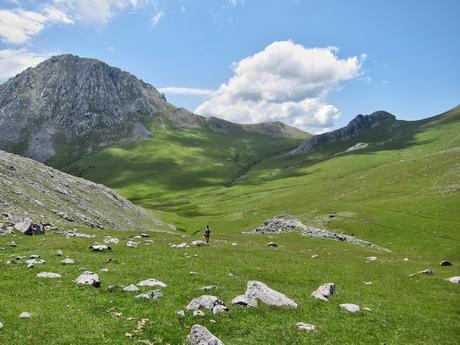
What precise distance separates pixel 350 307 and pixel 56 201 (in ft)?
203

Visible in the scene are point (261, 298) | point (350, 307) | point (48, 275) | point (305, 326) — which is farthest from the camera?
A: point (48, 275)

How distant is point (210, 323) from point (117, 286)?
8357mm

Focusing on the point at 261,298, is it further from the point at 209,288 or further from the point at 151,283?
the point at 151,283

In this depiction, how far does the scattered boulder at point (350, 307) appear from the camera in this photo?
28156 millimetres

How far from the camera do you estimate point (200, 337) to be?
798 inches

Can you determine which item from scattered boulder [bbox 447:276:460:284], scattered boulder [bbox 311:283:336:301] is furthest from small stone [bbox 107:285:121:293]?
scattered boulder [bbox 447:276:460:284]

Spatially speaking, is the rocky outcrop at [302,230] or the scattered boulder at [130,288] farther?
the rocky outcrop at [302,230]

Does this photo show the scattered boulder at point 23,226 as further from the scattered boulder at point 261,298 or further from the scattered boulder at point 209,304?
the scattered boulder at point 261,298

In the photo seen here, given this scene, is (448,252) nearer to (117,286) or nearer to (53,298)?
(117,286)

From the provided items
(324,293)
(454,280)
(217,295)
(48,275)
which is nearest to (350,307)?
(324,293)

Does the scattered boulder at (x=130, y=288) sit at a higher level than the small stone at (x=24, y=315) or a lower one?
lower

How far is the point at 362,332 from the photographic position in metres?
24.6

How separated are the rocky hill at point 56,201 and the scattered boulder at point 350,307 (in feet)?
137

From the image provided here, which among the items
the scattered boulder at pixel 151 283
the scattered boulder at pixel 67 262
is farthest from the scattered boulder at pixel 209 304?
the scattered boulder at pixel 67 262
